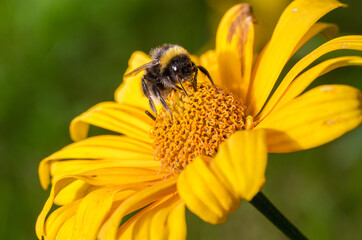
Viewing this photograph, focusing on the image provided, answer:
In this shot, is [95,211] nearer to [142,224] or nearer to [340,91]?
[142,224]

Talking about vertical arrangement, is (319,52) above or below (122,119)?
above

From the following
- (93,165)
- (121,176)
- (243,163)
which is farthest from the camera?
(93,165)

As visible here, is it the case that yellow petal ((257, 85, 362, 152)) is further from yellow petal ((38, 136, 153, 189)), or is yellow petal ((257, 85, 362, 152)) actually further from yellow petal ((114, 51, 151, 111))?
yellow petal ((114, 51, 151, 111))

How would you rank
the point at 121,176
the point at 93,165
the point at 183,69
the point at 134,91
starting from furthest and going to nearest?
1. the point at 134,91
2. the point at 93,165
3. the point at 183,69
4. the point at 121,176

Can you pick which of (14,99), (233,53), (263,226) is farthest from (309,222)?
(14,99)

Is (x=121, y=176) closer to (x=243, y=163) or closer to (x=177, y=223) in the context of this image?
(x=177, y=223)

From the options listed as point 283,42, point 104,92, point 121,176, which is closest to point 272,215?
point 121,176

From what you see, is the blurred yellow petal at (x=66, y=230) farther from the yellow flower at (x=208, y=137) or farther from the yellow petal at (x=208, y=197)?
the yellow petal at (x=208, y=197)
